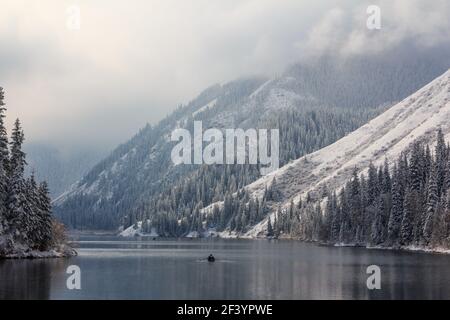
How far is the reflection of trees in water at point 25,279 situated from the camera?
6831 cm

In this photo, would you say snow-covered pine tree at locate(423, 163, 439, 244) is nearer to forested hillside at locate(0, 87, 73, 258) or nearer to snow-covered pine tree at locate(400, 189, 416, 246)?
snow-covered pine tree at locate(400, 189, 416, 246)

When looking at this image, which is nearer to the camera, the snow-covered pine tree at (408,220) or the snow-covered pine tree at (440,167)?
the snow-covered pine tree at (440,167)

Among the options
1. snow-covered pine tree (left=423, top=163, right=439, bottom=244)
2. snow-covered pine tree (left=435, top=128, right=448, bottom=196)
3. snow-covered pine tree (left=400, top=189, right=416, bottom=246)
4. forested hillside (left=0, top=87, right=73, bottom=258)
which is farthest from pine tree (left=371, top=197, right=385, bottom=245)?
forested hillside (left=0, top=87, right=73, bottom=258)

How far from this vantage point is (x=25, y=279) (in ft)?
264

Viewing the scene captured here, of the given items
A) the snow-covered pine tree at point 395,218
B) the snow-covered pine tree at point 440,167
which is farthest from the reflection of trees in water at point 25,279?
the snow-covered pine tree at point 440,167

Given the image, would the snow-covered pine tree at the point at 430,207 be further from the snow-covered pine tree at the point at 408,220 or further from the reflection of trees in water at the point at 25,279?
the reflection of trees in water at the point at 25,279

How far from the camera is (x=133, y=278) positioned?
292 feet

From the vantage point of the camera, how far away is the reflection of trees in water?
68.3m

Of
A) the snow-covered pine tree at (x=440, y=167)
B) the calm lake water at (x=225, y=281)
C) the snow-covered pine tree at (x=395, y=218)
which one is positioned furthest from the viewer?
the snow-covered pine tree at (x=395, y=218)

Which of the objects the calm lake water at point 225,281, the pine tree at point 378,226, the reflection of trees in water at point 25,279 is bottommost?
the calm lake water at point 225,281

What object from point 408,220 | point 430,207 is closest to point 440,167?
point 408,220
